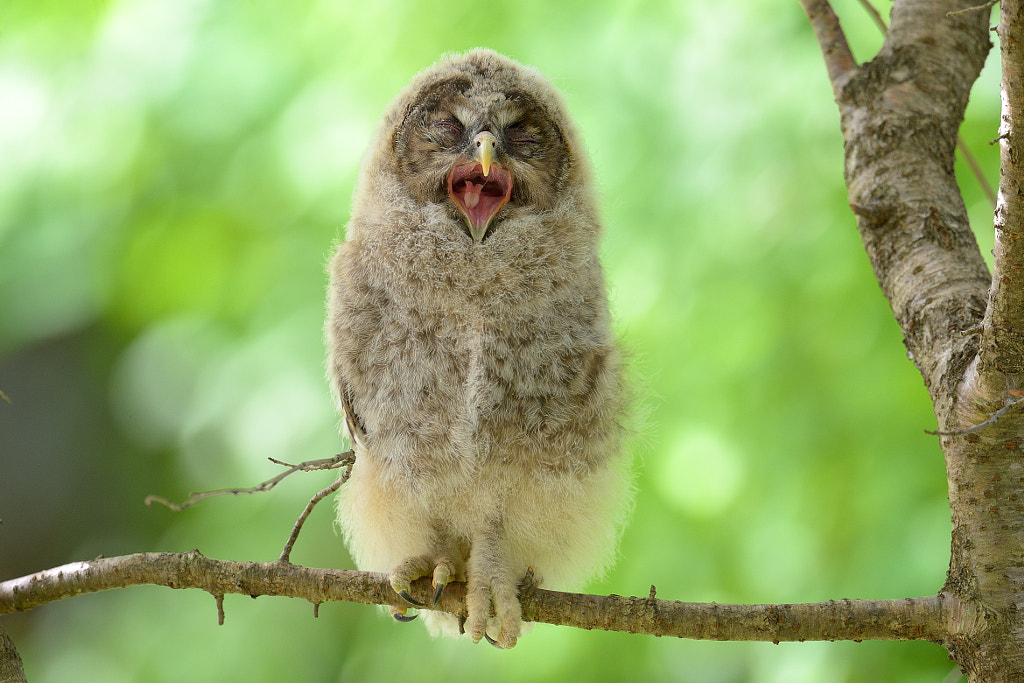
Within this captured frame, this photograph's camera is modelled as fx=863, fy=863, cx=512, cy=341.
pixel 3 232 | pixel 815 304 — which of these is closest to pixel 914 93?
pixel 815 304

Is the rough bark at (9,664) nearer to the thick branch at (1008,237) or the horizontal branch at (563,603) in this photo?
the horizontal branch at (563,603)

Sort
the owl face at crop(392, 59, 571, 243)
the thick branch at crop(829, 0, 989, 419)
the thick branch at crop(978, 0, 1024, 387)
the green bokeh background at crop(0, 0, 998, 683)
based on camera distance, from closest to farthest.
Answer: the thick branch at crop(978, 0, 1024, 387)
the thick branch at crop(829, 0, 989, 419)
the owl face at crop(392, 59, 571, 243)
the green bokeh background at crop(0, 0, 998, 683)

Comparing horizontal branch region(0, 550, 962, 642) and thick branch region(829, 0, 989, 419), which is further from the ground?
thick branch region(829, 0, 989, 419)

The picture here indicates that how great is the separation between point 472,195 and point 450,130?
101 mm

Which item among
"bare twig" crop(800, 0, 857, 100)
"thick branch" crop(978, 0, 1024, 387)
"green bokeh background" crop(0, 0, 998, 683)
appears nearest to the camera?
"thick branch" crop(978, 0, 1024, 387)

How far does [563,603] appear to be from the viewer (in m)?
1.07

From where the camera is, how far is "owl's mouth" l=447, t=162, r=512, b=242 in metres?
1.15

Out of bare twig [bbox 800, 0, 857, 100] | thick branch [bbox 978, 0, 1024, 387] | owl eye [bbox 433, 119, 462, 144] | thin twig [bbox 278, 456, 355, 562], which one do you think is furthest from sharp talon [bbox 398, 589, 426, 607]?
bare twig [bbox 800, 0, 857, 100]

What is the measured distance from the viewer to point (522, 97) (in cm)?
121

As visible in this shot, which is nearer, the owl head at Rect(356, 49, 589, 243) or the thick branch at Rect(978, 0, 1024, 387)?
the thick branch at Rect(978, 0, 1024, 387)

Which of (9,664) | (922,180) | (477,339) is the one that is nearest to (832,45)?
(922,180)

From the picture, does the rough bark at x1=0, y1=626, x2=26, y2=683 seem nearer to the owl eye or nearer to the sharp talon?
the sharp talon

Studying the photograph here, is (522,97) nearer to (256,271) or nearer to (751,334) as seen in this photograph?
(751,334)

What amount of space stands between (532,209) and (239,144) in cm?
127
